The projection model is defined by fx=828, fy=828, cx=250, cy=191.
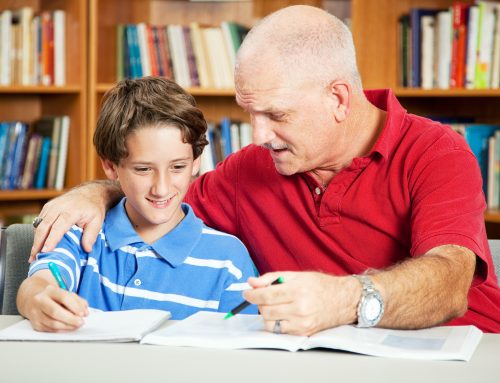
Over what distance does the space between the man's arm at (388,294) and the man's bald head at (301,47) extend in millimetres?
465

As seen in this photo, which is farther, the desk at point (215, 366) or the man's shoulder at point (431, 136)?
the man's shoulder at point (431, 136)

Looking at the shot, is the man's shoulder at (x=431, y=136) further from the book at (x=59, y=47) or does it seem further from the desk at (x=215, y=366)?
the book at (x=59, y=47)

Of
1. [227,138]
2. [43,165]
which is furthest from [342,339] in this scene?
[43,165]

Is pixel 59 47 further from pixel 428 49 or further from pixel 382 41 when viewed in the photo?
pixel 428 49

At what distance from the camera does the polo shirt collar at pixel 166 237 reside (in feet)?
5.37

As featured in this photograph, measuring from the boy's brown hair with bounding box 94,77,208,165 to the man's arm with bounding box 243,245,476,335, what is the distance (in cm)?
56

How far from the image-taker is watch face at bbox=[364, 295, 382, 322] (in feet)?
4.00

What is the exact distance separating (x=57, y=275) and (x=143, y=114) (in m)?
0.39

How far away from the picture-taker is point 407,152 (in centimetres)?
166

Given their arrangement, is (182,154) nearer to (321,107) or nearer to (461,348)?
(321,107)

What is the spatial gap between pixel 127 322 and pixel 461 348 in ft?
1.64

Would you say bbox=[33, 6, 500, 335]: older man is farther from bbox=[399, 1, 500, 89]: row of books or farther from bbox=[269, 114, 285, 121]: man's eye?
bbox=[399, 1, 500, 89]: row of books

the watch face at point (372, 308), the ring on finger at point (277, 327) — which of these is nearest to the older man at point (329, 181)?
the watch face at point (372, 308)

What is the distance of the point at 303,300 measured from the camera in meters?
1.17
